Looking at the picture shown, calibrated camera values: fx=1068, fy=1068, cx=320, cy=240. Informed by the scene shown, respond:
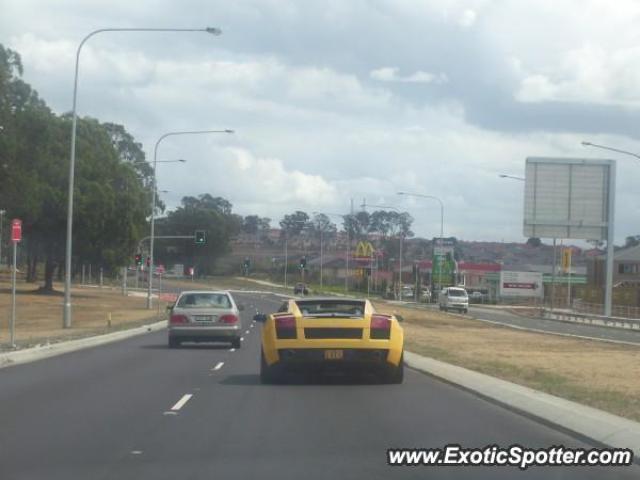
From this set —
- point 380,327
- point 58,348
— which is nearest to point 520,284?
point 58,348

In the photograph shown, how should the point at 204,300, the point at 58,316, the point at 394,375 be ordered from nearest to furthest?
1. the point at 394,375
2. the point at 204,300
3. the point at 58,316

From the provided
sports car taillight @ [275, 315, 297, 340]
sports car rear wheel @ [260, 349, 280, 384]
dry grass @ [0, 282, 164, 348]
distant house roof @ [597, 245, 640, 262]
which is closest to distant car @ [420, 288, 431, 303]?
distant house roof @ [597, 245, 640, 262]

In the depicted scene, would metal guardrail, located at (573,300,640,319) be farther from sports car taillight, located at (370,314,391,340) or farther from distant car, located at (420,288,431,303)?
sports car taillight, located at (370,314,391,340)

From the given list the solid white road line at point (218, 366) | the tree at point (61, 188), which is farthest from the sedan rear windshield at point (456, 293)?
the solid white road line at point (218, 366)

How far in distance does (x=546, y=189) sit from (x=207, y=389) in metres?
42.3

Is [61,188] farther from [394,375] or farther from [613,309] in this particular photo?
[394,375]

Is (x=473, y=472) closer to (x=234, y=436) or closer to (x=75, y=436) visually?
(x=234, y=436)

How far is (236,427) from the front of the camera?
1343cm

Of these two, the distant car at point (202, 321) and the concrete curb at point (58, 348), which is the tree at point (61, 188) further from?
the distant car at point (202, 321)

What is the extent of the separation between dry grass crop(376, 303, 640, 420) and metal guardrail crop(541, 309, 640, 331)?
20808mm

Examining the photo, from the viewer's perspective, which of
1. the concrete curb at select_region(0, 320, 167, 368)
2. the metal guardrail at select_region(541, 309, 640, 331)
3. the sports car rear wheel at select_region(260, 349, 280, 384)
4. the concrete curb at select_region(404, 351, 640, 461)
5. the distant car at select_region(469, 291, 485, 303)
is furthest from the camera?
the distant car at select_region(469, 291, 485, 303)

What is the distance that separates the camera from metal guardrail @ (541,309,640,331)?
63.9 m

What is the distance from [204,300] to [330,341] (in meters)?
13.5

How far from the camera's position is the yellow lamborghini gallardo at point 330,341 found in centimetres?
1841
